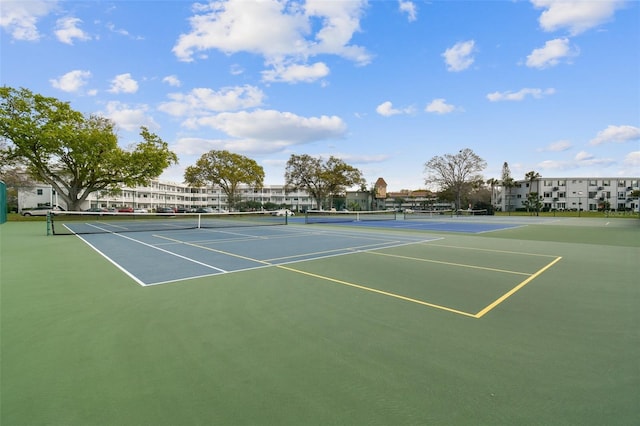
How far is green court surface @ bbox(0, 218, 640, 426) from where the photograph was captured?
7.88 ft

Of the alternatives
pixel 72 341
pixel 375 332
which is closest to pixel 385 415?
pixel 375 332

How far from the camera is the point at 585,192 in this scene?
86.3 m

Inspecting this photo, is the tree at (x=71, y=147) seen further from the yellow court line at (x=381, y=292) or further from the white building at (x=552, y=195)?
the white building at (x=552, y=195)

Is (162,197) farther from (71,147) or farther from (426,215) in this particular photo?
(426,215)

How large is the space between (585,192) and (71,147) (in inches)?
4517

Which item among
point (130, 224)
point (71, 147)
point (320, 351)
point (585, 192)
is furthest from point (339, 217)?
point (585, 192)

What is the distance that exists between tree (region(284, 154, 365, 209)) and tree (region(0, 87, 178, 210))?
24.7 m

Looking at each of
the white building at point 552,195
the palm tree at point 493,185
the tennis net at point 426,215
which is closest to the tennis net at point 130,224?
the tennis net at point 426,215

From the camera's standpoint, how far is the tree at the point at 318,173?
188ft

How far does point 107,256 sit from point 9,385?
26.2ft

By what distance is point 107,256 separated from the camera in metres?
9.64

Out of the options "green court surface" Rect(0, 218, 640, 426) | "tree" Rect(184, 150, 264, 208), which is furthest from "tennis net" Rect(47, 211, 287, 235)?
"green court surface" Rect(0, 218, 640, 426)

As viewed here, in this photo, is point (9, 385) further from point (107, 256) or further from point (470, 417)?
point (107, 256)

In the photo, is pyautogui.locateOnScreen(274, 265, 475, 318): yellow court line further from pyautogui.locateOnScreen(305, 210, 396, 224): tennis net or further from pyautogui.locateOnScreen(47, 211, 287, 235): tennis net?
pyautogui.locateOnScreen(305, 210, 396, 224): tennis net
